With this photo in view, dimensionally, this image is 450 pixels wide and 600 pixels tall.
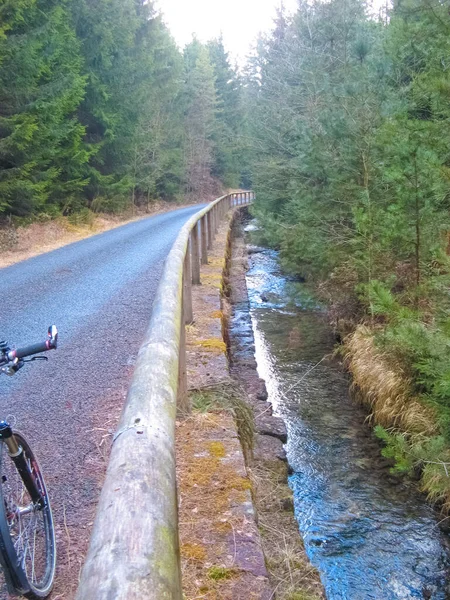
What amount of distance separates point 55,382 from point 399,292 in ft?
19.1

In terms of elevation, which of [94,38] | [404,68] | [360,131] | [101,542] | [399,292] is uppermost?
[94,38]

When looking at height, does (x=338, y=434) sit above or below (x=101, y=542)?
below

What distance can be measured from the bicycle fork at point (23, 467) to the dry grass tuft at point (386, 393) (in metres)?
4.37

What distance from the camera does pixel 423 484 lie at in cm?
561

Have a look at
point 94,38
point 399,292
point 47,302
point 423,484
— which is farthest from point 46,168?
point 423,484

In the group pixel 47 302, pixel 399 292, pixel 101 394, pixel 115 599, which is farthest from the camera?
pixel 399 292

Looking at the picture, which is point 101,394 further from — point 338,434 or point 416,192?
point 416,192

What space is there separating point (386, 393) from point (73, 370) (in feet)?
13.2

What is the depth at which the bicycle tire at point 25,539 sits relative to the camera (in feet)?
6.66

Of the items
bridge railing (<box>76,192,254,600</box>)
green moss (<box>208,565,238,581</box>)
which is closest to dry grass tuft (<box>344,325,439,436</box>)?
green moss (<box>208,565,238,581</box>)

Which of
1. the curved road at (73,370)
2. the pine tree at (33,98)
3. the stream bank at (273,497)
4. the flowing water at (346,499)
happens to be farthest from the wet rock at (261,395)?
the pine tree at (33,98)

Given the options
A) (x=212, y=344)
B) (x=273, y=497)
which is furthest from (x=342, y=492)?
(x=212, y=344)

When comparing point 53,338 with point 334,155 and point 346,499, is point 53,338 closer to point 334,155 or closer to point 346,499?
point 346,499

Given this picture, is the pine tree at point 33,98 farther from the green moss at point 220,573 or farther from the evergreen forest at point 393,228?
the green moss at point 220,573
